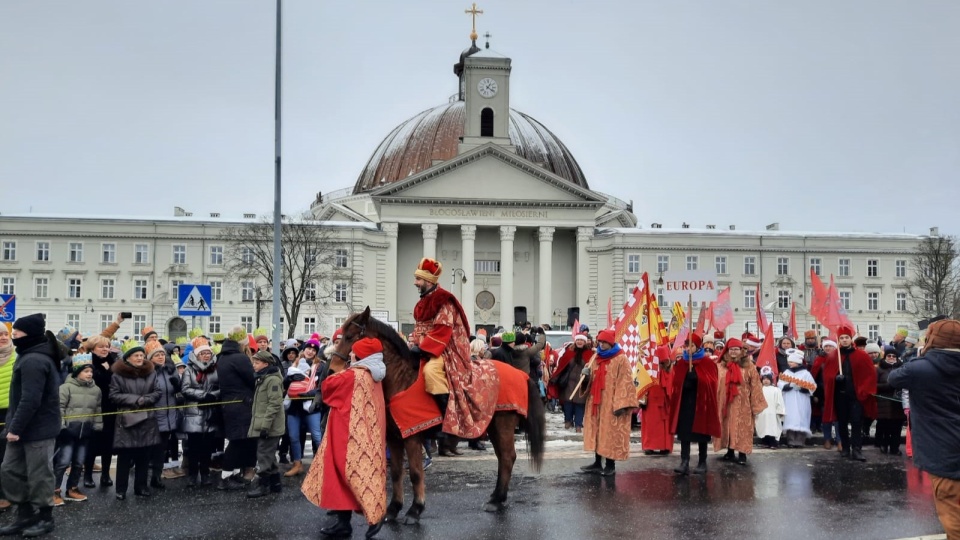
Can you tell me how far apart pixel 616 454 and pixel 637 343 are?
383 cm

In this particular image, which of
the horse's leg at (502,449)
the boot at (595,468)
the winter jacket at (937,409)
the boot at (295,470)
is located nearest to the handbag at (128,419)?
the boot at (295,470)

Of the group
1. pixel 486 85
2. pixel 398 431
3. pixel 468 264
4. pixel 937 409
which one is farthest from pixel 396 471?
pixel 486 85

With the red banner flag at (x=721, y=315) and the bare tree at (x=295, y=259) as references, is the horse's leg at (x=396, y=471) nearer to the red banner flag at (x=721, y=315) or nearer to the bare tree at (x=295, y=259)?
the red banner flag at (x=721, y=315)

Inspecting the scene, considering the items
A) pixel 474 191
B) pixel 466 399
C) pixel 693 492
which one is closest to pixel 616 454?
pixel 693 492

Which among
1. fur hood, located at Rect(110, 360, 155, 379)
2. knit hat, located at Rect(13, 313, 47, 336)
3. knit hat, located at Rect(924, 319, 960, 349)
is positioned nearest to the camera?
knit hat, located at Rect(924, 319, 960, 349)

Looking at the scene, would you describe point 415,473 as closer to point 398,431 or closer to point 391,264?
point 398,431

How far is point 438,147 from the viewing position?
79.1 meters

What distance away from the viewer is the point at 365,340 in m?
8.77

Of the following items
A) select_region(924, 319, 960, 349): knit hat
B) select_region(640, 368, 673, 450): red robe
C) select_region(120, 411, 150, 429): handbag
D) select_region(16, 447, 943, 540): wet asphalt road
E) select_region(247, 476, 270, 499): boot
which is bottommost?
select_region(16, 447, 943, 540): wet asphalt road

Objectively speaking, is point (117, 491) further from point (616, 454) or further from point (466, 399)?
point (616, 454)

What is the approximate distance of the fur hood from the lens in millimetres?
11086

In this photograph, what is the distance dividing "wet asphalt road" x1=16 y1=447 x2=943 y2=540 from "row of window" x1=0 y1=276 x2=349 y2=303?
51723mm

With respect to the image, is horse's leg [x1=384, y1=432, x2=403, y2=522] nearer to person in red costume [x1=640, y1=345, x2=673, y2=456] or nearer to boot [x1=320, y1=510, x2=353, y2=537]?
boot [x1=320, y1=510, x2=353, y2=537]

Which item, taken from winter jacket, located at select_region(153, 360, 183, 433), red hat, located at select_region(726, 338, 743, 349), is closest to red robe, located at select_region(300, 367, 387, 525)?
winter jacket, located at select_region(153, 360, 183, 433)
